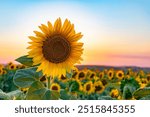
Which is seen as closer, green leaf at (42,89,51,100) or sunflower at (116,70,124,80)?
green leaf at (42,89,51,100)

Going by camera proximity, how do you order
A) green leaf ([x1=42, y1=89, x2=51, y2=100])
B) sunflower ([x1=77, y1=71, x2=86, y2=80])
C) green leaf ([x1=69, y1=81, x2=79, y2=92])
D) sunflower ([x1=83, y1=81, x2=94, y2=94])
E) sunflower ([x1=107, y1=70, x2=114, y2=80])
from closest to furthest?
green leaf ([x1=42, y1=89, x2=51, y2=100])
green leaf ([x1=69, y1=81, x2=79, y2=92])
sunflower ([x1=83, y1=81, x2=94, y2=94])
sunflower ([x1=77, y1=71, x2=86, y2=80])
sunflower ([x1=107, y1=70, x2=114, y2=80])

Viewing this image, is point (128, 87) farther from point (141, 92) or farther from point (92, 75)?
point (92, 75)

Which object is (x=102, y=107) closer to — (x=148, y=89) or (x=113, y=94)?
(x=113, y=94)

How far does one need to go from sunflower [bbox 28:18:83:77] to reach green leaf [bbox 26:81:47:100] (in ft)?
0.17

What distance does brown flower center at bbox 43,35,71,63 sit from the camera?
5.13 feet

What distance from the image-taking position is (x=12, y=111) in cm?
187

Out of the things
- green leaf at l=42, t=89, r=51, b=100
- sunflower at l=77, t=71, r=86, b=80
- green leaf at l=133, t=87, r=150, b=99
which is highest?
sunflower at l=77, t=71, r=86, b=80

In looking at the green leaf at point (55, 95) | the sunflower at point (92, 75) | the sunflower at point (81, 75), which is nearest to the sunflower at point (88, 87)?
the sunflower at point (81, 75)

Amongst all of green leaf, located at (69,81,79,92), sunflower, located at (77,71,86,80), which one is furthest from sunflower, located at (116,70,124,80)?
green leaf, located at (69,81,79,92)

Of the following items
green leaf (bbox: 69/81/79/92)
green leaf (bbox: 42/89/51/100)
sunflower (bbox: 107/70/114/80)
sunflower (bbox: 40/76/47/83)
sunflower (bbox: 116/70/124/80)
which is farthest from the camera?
sunflower (bbox: 107/70/114/80)

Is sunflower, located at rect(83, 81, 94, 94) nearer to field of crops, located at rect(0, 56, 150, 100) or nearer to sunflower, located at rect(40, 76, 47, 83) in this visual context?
field of crops, located at rect(0, 56, 150, 100)

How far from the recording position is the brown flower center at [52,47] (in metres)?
1.56

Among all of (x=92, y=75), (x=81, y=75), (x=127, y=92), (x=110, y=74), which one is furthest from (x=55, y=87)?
(x=110, y=74)

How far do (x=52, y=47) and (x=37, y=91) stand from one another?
15cm
